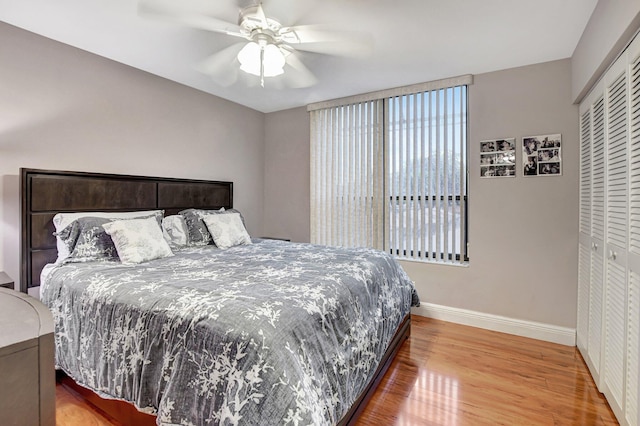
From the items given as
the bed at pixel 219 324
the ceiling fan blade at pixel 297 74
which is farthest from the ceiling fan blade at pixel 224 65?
the bed at pixel 219 324

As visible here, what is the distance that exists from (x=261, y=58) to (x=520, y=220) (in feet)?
8.89

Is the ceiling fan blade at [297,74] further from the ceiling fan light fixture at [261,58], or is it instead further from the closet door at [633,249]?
the closet door at [633,249]

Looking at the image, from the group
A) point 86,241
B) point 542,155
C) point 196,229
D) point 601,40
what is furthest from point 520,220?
point 86,241

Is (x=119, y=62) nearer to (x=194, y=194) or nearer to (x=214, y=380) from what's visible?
(x=194, y=194)

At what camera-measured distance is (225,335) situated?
1.23 metres

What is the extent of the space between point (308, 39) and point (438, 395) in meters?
2.70

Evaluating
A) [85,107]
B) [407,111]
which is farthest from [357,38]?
[85,107]

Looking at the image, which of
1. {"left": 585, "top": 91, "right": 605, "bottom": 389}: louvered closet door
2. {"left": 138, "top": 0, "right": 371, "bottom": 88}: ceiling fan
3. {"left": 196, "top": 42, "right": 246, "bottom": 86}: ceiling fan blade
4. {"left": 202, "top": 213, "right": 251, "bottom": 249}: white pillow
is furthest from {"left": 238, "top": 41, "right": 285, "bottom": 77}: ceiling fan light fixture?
{"left": 585, "top": 91, "right": 605, "bottom": 389}: louvered closet door

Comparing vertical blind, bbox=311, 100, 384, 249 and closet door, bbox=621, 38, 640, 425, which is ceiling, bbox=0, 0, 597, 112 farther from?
closet door, bbox=621, 38, 640, 425

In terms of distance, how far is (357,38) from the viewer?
2.43m

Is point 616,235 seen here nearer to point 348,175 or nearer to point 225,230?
point 348,175

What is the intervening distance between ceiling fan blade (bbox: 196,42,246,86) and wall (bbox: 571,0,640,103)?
2387 millimetres

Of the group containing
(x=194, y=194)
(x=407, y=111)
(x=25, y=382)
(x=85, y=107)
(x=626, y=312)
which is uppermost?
(x=407, y=111)

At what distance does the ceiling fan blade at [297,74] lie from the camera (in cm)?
281
